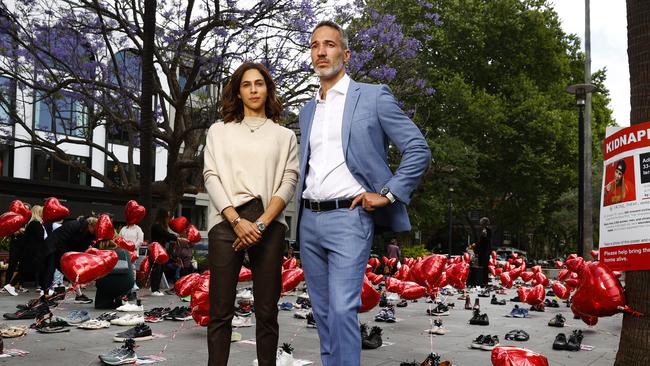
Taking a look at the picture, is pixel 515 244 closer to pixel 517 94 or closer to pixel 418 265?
pixel 517 94

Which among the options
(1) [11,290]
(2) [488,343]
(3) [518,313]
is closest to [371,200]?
(2) [488,343]

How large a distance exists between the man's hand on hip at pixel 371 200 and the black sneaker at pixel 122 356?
9.46ft

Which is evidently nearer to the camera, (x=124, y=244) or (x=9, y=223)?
(x=9, y=223)

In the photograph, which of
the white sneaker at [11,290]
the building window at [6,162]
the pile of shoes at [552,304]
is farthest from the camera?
the building window at [6,162]

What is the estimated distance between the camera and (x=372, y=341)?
6387 millimetres

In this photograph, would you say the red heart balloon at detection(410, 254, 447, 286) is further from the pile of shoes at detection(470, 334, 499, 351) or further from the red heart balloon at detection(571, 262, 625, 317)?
the red heart balloon at detection(571, 262, 625, 317)

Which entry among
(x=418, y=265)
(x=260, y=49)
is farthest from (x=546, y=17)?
(x=418, y=265)

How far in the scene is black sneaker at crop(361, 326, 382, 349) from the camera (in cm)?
629

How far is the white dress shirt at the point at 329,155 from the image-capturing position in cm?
335

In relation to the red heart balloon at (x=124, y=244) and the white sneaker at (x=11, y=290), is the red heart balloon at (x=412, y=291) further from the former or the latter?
the white sneaker at (x=11, y=290)

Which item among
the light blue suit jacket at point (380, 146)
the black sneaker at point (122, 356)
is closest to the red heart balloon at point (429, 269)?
the black sneaker at point (122, 356)

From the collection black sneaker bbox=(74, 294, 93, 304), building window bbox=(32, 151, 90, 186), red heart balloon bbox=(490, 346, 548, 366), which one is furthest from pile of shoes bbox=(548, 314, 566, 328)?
building window bbox=(32, 151, 90, 186)

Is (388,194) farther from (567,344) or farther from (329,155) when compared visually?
(567,344)

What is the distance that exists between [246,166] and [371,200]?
0.78 metres
